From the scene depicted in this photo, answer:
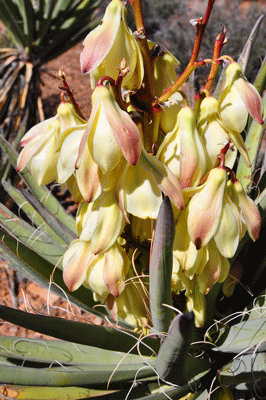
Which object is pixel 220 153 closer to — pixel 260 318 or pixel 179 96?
pixel 179 96

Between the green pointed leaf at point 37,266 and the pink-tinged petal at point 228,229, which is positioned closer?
the pink-tinged petal at point 228,229

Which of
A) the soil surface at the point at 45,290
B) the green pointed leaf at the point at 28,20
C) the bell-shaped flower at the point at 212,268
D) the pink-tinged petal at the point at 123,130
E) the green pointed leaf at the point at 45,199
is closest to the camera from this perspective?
the pink-tinged petal at the point at 123,130

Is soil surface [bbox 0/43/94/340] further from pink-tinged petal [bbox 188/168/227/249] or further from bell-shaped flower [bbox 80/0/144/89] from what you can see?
pink-tinged petal [bbox 188/168/227/249]

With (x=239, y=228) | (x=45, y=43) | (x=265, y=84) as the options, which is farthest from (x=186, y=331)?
(x=45, y=43)

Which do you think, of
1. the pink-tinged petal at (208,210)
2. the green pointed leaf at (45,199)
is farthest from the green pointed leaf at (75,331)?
the green pointed leaf at (45,199)

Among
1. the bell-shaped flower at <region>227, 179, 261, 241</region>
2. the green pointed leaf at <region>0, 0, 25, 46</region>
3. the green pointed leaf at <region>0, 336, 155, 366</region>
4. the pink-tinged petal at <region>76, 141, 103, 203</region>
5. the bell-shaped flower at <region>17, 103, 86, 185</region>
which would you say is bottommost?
the green pointed leaf at <region>0, 336, 155, 366</region>

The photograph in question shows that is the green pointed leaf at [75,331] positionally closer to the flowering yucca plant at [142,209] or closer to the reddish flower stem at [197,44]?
the flowering yucca plant at [142,209]

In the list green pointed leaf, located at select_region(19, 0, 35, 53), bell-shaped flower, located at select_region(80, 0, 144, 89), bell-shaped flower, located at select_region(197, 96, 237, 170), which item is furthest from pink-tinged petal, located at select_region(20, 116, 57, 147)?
green pointed leaf, located at select_region(19, 0, 35, 53)

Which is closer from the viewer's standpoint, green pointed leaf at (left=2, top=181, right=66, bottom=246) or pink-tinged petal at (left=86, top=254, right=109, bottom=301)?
pink-tinged petal at (left=86, top=254, right=109, bottom=301)

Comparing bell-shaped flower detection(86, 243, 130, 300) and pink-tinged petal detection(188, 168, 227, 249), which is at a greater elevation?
pink-tinged petal detection(188, 168, 227, 249)

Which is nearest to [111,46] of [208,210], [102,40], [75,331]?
[102,40]
